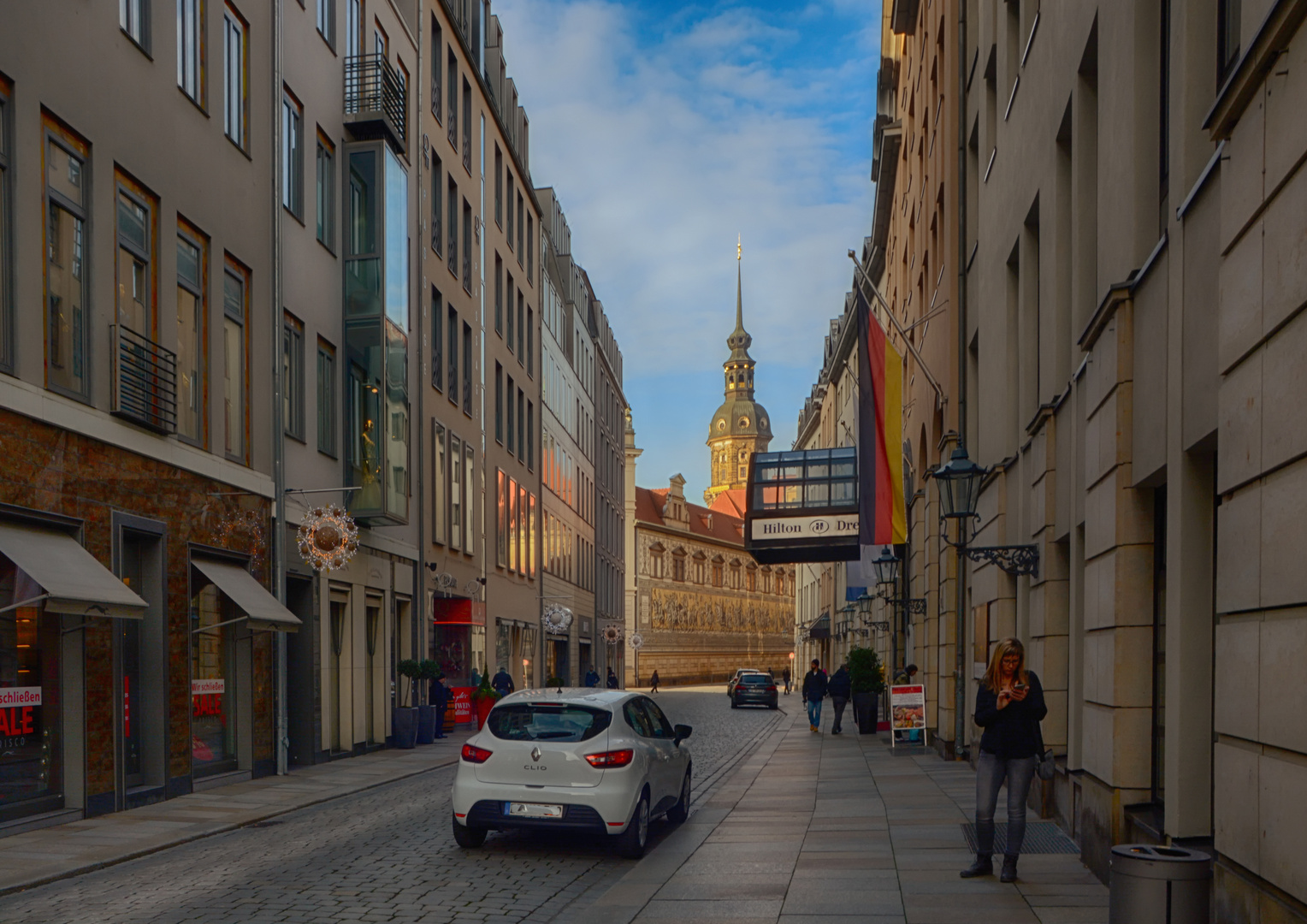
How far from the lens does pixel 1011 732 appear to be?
10117 mm

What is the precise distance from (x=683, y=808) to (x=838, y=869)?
403 centimetres

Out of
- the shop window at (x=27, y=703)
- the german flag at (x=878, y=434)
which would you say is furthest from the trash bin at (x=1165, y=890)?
the german flag at (x=878, y=434)

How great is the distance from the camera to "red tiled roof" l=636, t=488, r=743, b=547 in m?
108

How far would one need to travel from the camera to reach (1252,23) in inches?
276

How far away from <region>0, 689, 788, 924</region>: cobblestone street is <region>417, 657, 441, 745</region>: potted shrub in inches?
468

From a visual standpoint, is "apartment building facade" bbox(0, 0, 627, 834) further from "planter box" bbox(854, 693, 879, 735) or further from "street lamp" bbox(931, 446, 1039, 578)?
"planter box" bbox(854, 693, 879, 735)

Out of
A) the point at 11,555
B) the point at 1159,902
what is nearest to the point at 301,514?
the point at 11,555

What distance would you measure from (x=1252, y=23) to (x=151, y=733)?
15.2 meters

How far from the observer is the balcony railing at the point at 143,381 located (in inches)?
648

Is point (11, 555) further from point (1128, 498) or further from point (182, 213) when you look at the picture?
point (1128, 498)

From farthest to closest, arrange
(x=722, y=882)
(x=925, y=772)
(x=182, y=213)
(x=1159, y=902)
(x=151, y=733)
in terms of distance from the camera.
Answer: (x=925, y=772)
(x=182, y=213)
(x=151, y=733)
(x=722, y=882)
(x=1159, y=902)

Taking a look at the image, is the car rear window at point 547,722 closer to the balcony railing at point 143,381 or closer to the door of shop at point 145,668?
the door of shop at point 145,668

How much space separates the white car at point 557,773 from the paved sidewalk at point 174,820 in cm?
328

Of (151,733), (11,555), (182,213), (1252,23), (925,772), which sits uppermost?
(182,213)
